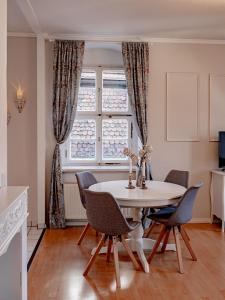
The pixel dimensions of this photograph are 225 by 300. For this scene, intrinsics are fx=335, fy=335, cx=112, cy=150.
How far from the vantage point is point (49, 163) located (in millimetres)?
4812

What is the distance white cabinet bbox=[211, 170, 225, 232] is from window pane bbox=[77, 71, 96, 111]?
6.82ft

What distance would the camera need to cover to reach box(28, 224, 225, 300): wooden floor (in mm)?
2807

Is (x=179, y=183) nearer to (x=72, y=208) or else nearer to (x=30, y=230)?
(x=72, y=208)

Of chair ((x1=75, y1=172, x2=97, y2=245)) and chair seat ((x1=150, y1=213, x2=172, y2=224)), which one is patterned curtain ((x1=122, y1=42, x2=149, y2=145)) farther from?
chair seat ((x1=150, y1=213, x2=172, y2=224))

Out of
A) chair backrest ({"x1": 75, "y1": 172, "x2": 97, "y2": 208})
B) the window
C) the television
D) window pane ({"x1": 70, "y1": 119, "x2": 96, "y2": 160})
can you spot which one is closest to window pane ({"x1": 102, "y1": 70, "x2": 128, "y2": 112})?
the window

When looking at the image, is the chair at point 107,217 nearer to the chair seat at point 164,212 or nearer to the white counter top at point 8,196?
the chair seat at point 164,212

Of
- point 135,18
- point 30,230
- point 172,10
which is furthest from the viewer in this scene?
point 30,230

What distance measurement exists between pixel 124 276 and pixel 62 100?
256 cm

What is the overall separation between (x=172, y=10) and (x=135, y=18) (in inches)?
19.4

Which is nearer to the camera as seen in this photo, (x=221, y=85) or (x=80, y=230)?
(x=80, y=230)

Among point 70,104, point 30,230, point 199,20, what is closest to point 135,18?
point 199,20

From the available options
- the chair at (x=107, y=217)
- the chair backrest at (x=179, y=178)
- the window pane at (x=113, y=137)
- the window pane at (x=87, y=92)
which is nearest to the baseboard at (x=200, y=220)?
the chair backrest at (x=179, y=178)

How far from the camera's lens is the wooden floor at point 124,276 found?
2.81 metres

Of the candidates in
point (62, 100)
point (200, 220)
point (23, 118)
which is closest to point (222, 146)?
point (200, 220)
